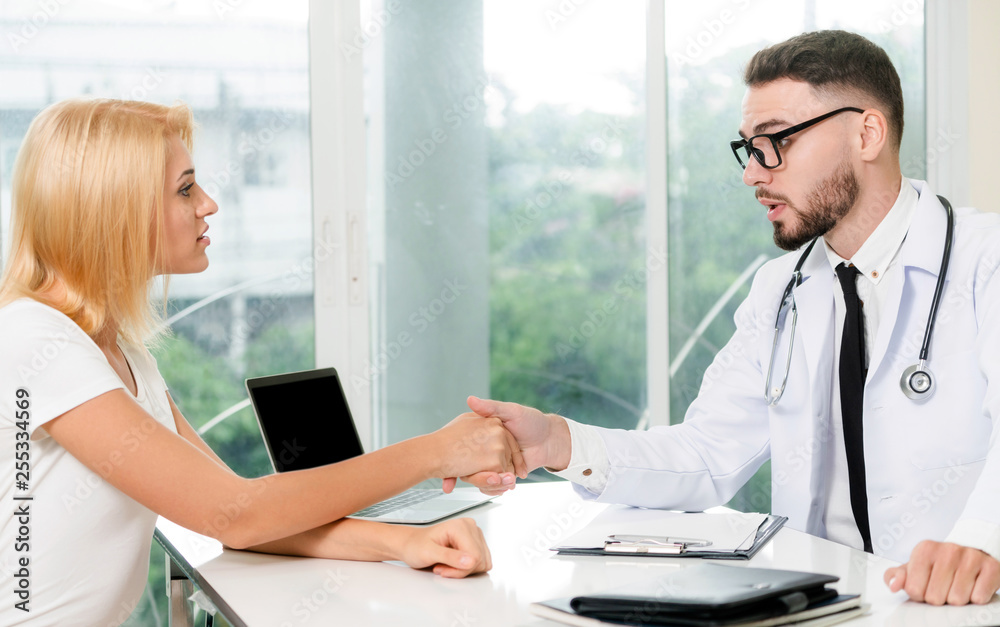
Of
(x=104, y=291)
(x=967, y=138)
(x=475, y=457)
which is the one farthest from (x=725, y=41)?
(x=104, y=291)

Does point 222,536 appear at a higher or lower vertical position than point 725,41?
lower

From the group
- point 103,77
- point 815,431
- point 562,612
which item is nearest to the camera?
point 562,612

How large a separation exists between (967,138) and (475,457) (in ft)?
8.63

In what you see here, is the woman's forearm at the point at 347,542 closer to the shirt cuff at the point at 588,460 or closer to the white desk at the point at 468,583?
the white desk at the point at 468,583

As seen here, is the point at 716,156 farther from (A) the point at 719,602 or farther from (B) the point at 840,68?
(A) the point at 719,602

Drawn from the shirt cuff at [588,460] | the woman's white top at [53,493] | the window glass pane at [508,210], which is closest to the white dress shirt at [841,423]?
the shirt cuff at [588,460]

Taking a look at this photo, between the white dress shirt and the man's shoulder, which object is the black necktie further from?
the man's shoulder

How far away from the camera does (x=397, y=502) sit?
161 centimetres

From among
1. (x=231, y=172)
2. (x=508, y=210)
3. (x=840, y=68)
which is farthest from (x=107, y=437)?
(x=508, y=210)

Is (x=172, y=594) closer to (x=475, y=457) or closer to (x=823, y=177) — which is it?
(x=475, y=457)

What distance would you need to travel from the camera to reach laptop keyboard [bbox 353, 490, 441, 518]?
1.50 metres

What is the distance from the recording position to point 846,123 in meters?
1.66

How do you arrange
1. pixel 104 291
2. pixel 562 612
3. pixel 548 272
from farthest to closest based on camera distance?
pixel 548 272 → pixel 104 291 → pixel 562 612

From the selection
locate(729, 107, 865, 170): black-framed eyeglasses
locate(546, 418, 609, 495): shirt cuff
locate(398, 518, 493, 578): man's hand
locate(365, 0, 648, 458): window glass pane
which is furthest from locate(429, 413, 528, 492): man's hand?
locate(365, 0, 648, 458): window glass pane
